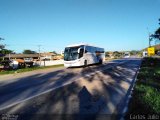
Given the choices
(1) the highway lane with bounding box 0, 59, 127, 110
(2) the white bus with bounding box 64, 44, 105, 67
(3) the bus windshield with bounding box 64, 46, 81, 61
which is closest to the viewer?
(1) the highway lane with bounding box 0, 59, 127, 110

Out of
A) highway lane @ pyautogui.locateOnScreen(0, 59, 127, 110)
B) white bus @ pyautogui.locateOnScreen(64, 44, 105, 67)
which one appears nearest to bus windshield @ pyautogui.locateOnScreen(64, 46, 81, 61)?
white bus @ pyautogui.locateOnScreen(64, 44, 105, 67)

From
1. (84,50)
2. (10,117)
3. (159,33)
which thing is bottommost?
(10,117)

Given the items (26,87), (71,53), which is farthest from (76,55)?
(26,87)

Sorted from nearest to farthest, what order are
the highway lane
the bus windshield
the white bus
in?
the highway lane
the white bus
the bus windshield

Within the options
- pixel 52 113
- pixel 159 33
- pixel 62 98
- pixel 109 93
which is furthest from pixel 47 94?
pixel 159 33

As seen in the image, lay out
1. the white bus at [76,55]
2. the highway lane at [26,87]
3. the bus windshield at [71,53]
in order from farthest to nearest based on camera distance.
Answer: the bus windshield at [71,53] < the white bus at [76,55] < the highway lane at [26,87]

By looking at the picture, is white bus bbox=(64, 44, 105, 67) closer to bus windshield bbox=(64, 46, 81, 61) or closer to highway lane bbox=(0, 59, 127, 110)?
bus windshield bbox=(64, 46, 81, 61)

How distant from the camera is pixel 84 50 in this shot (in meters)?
31.0

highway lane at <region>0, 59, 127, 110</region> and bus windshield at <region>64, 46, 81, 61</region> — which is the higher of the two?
bus windshield at <region>64, 46, 81, 61</region>

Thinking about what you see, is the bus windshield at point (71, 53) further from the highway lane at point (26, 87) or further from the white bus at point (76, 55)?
the highway lane at point (26, 87)

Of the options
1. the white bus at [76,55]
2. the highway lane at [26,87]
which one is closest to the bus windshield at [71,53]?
the white bus at [76,55]

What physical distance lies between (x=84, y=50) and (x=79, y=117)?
24381 mm

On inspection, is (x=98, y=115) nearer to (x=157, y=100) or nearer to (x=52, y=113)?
(x=52, y=113)

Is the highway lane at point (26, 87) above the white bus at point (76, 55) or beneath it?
beneath
